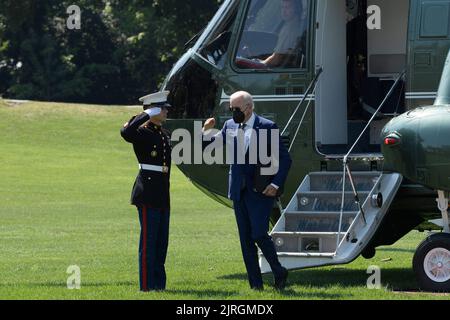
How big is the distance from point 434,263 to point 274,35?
11.3ft

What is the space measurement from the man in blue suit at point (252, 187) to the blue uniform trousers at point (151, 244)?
0.76m

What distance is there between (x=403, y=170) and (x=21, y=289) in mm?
4084

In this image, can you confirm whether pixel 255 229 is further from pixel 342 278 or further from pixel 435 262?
pixel 342 278

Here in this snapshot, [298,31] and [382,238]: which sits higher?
[298,31]

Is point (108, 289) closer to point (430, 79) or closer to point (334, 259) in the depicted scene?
point (334, 259)

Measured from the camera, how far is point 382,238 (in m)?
13.3

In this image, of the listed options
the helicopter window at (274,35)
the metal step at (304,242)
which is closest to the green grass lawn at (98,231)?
the metal step at (304,242)

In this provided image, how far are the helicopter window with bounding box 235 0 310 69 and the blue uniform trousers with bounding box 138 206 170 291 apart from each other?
2700mm

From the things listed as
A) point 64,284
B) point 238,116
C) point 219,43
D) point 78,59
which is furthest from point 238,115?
point 78,59

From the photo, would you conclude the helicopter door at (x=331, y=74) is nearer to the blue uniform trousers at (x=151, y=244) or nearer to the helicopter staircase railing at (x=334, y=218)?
the helicopter staircase railing at (x=334, y=218)

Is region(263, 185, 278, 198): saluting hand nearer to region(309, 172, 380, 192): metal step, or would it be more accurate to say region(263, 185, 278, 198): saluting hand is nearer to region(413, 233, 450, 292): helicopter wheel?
region(309, 172, 380, 192): metal step

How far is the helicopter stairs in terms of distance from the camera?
1176 cm

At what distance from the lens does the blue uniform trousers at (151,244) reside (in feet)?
37.6
